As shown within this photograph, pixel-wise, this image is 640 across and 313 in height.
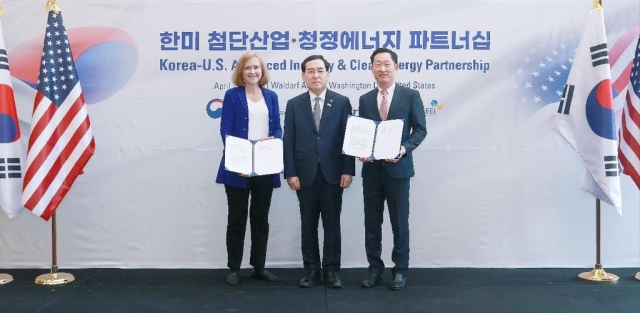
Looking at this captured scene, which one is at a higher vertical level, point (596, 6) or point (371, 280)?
point (596, 6)

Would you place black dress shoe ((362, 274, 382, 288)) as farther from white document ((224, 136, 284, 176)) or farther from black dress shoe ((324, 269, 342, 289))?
white document ((224, 136, 284, 176))

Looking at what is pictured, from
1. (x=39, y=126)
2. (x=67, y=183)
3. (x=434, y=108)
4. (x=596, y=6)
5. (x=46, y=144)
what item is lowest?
(x=67, y=183)

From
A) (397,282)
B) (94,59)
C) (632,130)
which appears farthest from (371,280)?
(94,59)

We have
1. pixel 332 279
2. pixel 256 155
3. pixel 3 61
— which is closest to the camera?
pixel 256 155

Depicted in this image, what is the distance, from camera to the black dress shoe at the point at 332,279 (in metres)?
4.16

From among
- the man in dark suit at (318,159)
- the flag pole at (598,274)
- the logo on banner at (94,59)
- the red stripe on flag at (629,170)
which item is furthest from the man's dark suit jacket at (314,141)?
the red stripe on flag at (629,170)

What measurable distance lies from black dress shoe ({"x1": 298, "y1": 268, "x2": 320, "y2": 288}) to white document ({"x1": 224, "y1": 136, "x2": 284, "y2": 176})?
74 cm

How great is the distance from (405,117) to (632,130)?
1773mm

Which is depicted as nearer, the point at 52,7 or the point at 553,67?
the point at 52,7

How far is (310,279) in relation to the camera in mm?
4207

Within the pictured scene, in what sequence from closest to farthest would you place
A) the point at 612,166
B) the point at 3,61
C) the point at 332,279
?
the point at 332,279 → the point at 612,166 → the point at 3,61

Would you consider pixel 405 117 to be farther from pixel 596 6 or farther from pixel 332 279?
pixel 596 6

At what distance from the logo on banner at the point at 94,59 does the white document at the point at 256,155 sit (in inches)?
54.2

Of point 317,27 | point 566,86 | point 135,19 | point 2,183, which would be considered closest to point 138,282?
point 2,183
